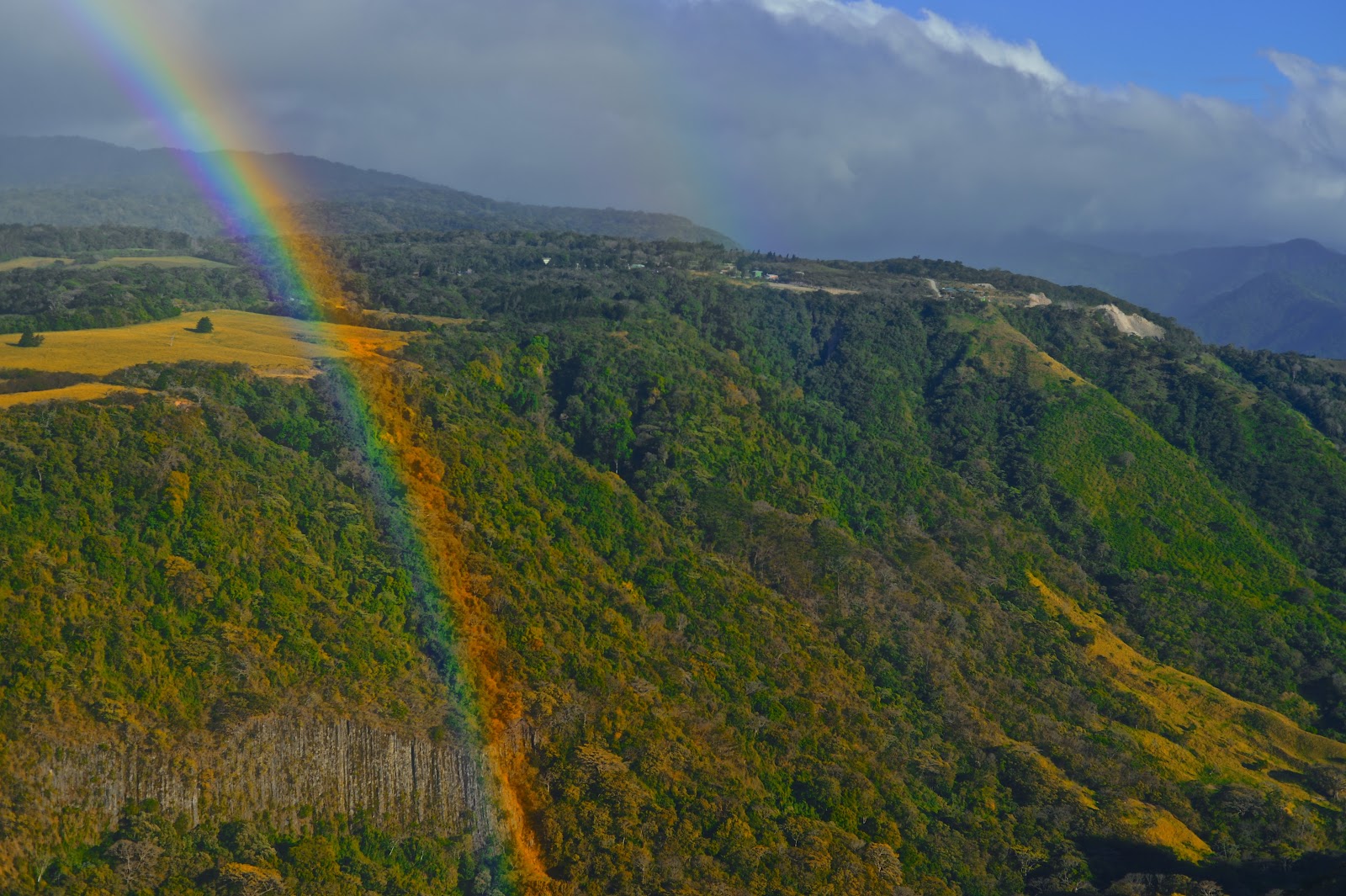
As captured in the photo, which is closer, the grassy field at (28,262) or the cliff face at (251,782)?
the cliff face at (251,782)

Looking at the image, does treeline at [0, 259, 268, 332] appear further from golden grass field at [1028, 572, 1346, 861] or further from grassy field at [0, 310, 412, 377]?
golden grass field at [1028, 572, 1346, 861]

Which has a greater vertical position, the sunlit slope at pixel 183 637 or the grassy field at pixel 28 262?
the grassy field at pixel 28 262

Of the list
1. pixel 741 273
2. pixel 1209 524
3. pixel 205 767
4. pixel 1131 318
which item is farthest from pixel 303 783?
pixel 1131 318

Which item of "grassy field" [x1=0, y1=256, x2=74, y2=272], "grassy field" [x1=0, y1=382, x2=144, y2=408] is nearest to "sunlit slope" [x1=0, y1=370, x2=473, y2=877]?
"grassy field" [x1=0, y1=382, x2=144, y2=408]

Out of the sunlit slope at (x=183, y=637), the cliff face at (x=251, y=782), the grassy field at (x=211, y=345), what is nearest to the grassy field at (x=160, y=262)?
the grassy field at (x=211, y=345)

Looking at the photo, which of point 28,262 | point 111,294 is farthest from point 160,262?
point 111,294

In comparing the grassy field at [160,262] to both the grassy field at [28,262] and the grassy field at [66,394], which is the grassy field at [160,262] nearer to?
the grassy field at [28,262]

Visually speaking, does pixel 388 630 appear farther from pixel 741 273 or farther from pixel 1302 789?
pixel 741 273
